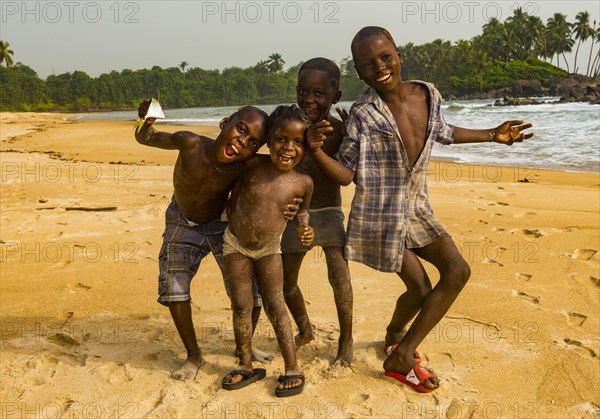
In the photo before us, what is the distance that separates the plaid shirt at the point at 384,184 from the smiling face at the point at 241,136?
0.47 meters

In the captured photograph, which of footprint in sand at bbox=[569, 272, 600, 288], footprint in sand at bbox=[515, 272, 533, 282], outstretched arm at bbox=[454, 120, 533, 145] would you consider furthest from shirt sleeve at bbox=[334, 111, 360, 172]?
footprint in sand at bbox=[569, 272, 600, 288]

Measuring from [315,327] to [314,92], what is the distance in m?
1.54

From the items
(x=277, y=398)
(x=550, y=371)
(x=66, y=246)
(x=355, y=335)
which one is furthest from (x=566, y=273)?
(x=66, y=246)

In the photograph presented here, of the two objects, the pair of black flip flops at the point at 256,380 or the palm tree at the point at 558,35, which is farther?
the palm tree at the point at 558,35

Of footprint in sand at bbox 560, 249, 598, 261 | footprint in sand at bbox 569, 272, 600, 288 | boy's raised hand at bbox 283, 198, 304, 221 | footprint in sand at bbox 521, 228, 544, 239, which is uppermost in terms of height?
boy's raised hand at bbox 283, 198, 304, 221

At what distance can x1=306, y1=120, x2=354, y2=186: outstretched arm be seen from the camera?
2656 millimetres

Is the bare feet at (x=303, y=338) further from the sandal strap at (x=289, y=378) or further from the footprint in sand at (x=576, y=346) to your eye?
the footprint in sand at (x=576, y=346)

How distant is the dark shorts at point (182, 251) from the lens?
2983 mm

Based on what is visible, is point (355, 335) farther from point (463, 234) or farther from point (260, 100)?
point (260, 100)

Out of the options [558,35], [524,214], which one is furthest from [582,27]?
[524,214]

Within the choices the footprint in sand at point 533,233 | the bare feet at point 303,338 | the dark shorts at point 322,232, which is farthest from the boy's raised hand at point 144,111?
the footprint in sand at point 533,233

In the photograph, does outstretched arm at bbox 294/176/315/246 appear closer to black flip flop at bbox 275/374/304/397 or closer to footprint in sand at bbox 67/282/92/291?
black flip flop at bbox 275/374/304/397

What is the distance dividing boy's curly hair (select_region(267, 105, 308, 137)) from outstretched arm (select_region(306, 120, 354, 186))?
0.24ft

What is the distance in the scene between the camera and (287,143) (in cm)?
268
